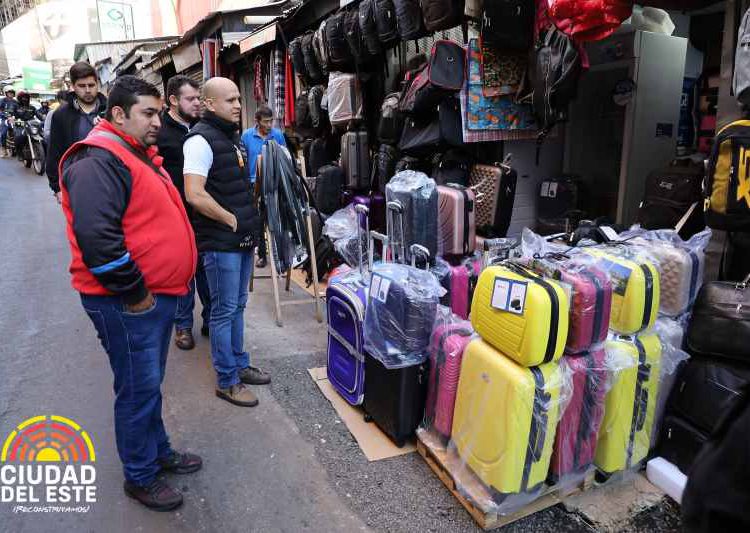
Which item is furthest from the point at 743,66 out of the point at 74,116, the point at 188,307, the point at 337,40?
the point at 74,116

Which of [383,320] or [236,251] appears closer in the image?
[383,320]

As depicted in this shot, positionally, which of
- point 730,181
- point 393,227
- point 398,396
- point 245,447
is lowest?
point 245,447

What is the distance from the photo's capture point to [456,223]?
3.60 m

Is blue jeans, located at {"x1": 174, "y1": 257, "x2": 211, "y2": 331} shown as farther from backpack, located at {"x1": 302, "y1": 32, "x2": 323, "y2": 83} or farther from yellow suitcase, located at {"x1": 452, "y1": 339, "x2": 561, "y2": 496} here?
backpack, located at {"x1": 302, "y1": 32, "x2": 323, "y2": 83}

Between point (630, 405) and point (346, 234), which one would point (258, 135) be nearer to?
point (346, 234)

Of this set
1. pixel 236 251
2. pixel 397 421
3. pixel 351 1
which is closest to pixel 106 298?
pixel 236 251

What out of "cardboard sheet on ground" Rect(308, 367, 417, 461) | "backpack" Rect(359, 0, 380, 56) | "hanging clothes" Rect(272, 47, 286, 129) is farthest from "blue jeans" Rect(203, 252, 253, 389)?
"hanging clothes" Rect(272, 47, 286, 129)

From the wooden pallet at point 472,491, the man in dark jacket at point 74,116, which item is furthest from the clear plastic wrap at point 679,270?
the man in dark jacket at point 74,116

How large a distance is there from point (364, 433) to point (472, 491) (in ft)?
2.85

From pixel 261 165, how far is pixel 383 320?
2093 mm

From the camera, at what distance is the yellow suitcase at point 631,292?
8.21 ft

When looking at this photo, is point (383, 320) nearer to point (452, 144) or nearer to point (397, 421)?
point (397, 421)

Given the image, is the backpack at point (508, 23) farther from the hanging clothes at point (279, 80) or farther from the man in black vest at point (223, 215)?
the hanging clothes at point (279, 80)

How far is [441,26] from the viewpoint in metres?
4.25
